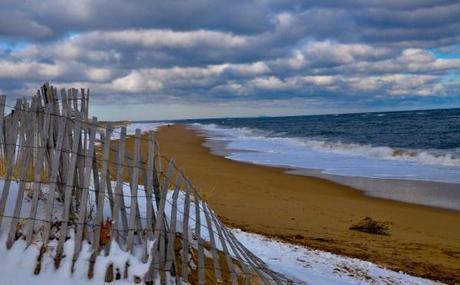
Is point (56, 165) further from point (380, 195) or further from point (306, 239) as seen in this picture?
point (380, 195)

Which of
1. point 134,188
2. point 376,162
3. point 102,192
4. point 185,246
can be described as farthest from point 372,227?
point 376,162

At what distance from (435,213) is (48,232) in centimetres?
943

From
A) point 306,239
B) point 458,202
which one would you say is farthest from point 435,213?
point 306,239

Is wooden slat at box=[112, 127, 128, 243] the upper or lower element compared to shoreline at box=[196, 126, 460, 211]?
upper

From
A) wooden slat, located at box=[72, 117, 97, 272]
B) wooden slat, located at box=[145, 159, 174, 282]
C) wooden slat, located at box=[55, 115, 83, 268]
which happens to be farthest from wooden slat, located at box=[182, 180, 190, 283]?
wooden slat, located at box=[55, 115, 83, 268]

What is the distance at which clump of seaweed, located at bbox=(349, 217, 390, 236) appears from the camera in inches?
374

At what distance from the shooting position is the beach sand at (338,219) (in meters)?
8.00

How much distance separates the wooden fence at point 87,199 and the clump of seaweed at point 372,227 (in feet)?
15.6

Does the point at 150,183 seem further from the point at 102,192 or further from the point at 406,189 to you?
the point at 406,189

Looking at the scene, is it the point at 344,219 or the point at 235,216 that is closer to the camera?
the point at 235,216

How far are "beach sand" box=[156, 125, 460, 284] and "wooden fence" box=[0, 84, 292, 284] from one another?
342cm

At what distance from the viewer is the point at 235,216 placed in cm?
998

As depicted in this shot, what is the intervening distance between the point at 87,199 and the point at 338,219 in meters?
7.00

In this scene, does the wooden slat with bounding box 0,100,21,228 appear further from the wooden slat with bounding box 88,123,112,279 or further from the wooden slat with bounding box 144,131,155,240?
the wooden slat with bounding box 144,131,155,240
